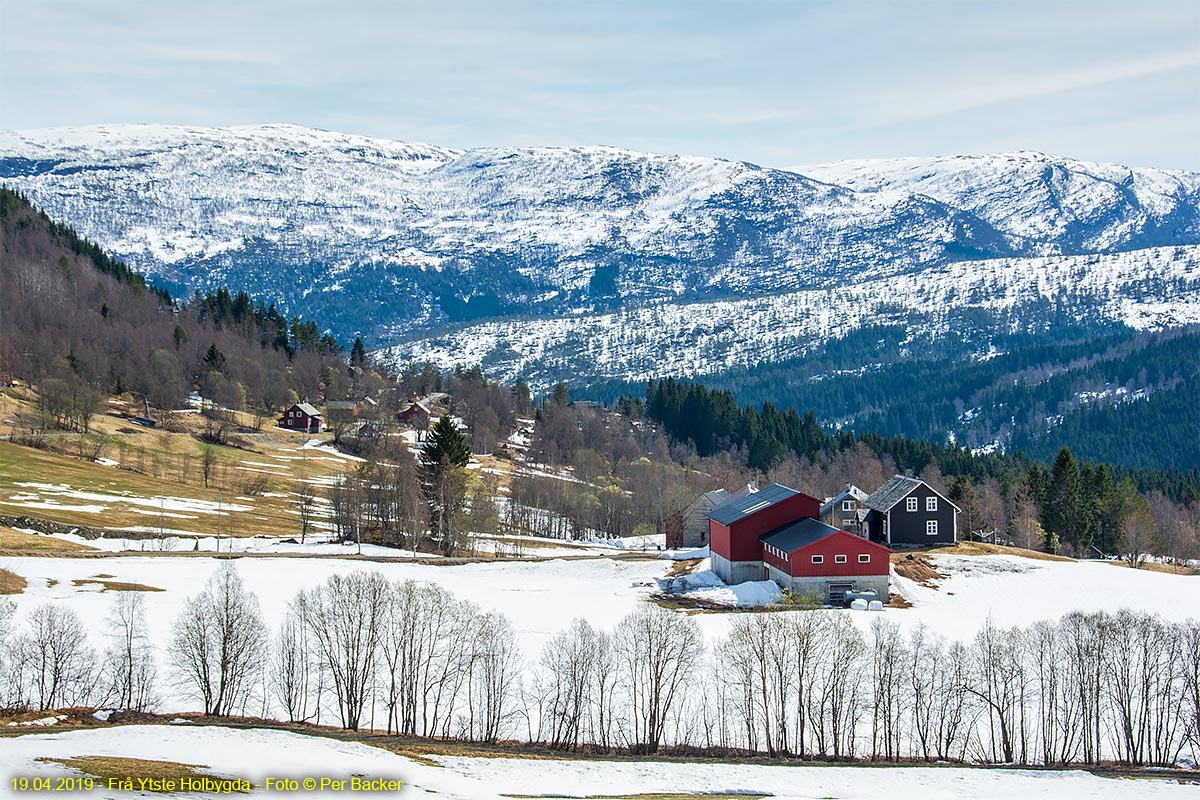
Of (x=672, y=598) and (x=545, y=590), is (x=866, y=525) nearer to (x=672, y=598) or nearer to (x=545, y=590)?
(x=672, y=598)

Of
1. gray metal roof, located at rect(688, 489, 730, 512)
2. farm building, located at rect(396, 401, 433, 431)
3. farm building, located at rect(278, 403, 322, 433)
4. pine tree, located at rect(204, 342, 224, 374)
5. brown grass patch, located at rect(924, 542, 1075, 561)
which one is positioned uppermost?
pine tree, located at rect(204, 342, 224, 374)

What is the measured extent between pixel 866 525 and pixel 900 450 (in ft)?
319

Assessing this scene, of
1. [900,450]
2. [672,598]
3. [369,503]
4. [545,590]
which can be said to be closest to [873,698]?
[672,598]

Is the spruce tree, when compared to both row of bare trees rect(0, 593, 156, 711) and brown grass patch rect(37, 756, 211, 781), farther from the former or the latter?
brown grass patch rect(37, 756, 211, 781)

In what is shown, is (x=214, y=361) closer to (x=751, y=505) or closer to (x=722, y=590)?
(x=751, y=505)

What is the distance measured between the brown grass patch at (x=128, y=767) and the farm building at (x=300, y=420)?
139m

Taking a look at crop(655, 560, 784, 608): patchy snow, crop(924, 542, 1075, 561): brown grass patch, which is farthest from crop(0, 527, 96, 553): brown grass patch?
crop(924, 542, 1075, 561): brown grass patch

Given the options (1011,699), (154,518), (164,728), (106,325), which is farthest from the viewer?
(106,325)

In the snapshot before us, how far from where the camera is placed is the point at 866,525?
328ft

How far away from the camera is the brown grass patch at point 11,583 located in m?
63.1

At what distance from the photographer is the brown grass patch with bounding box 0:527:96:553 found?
7906 cm

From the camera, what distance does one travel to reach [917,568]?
8794cm

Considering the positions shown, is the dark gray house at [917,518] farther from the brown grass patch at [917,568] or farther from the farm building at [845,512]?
the farm building at [845,512]

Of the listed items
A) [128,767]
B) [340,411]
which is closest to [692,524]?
[340,411]
